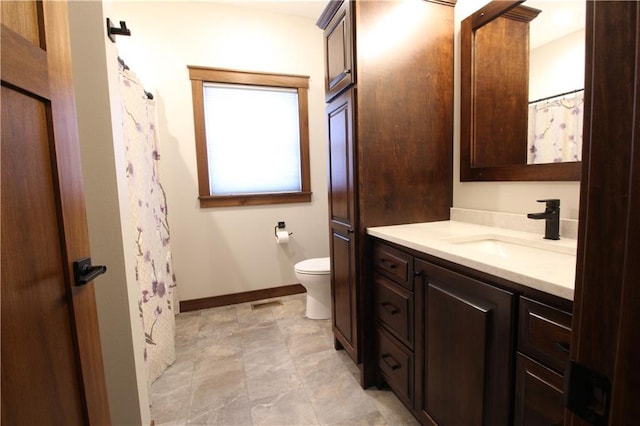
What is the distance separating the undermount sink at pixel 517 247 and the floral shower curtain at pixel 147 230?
1.64 metres

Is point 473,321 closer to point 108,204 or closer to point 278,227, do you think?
point 108,204

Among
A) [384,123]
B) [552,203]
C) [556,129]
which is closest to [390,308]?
[552,203]

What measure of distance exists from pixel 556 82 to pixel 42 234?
6.21ft

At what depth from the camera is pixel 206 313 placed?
9.08 feet

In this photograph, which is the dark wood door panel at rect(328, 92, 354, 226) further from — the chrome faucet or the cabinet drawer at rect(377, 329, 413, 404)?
the chrome faucet

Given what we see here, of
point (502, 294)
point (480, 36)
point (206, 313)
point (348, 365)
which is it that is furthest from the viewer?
point (206, 313)

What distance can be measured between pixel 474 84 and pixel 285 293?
97.1 inches

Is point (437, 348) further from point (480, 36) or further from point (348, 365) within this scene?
point (480, 36)

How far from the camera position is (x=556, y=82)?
51.8 inches

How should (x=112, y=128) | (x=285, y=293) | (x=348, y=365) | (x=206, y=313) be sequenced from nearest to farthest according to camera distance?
(x=112, y=128), (x=348, y=365), (x=206, y=313), (x=285, y=293)

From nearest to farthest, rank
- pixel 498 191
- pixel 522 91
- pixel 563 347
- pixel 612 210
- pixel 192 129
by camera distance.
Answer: pixel 612 210
pixel 563 347
pixel 522 91
pixel 498 191
pixel 192 129

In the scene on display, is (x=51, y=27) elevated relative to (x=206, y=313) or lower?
elevated

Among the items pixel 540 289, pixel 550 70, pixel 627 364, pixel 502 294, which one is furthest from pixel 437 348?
pixel 550 70

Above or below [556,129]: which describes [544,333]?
below
